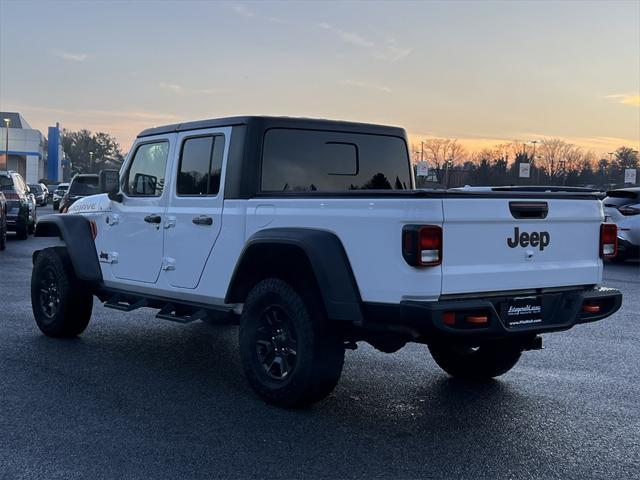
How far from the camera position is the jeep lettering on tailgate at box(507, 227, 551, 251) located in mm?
5328

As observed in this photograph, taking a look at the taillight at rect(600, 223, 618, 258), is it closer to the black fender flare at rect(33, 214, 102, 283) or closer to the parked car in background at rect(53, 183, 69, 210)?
the black fender flare at rect(33, 214, 102, 283)

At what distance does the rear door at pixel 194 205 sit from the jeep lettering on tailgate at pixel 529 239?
2.26m

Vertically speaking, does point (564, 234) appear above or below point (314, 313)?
above

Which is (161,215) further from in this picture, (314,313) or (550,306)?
(550,306)

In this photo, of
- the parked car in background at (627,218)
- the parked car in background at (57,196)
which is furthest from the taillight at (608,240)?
the parked car in background at (57,196)

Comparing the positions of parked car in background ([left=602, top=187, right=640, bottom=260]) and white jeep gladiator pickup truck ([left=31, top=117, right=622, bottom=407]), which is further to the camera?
parked car in background ([left=602, top=187, right=640, bottom=260])

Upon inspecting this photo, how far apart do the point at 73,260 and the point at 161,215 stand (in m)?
1.43

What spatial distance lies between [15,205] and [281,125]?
17.6 meters

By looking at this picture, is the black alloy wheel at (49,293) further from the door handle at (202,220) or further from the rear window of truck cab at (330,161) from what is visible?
the rear window of truck cab at (330,161)

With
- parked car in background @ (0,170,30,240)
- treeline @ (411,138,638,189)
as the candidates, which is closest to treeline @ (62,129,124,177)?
treeline @ (411,138,638,189)

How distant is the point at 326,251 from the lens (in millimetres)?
5305

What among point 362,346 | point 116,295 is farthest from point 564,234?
point 116,295

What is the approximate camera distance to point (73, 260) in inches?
313

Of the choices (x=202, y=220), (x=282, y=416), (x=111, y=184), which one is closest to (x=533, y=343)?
(x=282, y=416)
